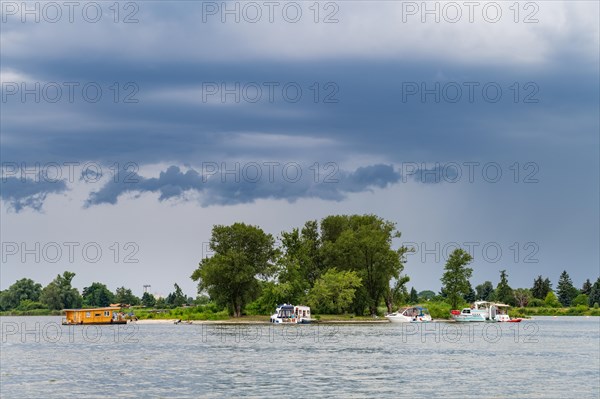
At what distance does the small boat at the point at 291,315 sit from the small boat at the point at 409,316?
15592 millimetres

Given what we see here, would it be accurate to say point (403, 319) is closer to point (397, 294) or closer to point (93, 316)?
point (397, 294)

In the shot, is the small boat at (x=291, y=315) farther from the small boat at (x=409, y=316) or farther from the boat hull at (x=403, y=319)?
the small boat at (x=409, y=316)

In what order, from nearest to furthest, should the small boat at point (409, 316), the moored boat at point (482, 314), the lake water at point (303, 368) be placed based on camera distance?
the lake water at point (303, 368), the small boat at point (409, 316), the moored boat at point (482, 314)

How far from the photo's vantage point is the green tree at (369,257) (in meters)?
144

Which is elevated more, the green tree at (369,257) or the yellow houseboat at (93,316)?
the green tree at (369,257)

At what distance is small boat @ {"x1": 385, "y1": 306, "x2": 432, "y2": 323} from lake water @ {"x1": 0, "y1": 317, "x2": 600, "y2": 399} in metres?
53.2

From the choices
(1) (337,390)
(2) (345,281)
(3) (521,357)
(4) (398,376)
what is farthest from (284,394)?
(2) (345,281)

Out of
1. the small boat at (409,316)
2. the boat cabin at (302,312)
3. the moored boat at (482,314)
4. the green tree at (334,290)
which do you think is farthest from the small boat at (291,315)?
the moored boat at (482,314)

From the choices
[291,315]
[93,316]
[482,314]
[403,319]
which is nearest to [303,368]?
[291,315]

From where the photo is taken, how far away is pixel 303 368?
56719 millimetres

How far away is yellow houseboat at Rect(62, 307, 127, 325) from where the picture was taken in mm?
148625

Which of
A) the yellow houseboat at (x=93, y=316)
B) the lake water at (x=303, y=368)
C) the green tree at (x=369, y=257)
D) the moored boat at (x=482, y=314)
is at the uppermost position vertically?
the green tree at (x=369, y=257)

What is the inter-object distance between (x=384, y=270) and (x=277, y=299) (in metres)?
19.3

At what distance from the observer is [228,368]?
187 ft
